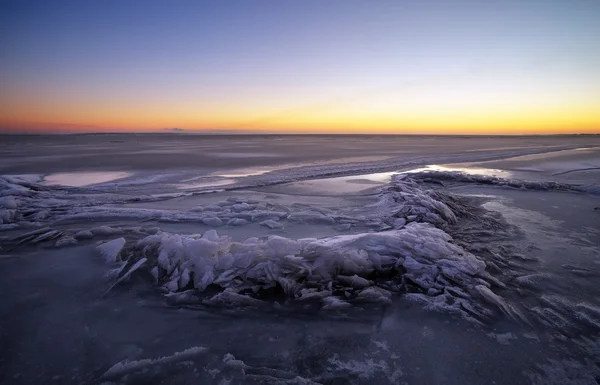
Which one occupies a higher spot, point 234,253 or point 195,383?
point 234,253

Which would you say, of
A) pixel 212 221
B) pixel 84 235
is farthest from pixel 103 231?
pixel 212 221

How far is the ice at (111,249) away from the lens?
354 cm

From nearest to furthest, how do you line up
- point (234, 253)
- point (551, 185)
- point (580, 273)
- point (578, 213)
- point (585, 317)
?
point (585, 317)
point (580, 273)
point (234, 253)
point (578, 213)
point (551, 185)

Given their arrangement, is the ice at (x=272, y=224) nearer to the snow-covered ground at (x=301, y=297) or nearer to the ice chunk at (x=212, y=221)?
the snow-covered ground at (x=301, y=297)

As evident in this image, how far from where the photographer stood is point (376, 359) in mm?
2055

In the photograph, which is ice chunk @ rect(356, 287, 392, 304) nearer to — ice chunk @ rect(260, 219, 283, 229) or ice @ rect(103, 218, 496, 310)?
ice @ rect(103, 218, 496, 310)

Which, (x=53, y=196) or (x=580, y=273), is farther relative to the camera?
(x=53, y=196)

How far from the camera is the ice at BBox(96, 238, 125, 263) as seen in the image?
139 inches

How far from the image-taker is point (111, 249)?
3709 millimetres

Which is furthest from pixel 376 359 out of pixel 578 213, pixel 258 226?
pixel 578 213

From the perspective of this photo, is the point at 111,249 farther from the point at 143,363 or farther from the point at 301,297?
the point at 301,297

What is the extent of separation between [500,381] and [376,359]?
0.77 metres

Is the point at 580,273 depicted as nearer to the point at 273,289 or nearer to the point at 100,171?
the point at 273,289

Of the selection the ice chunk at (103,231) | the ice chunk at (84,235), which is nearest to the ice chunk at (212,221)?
the ice chunk at (103,231)
